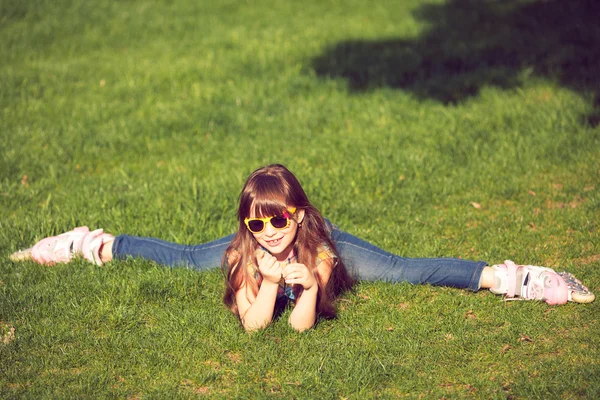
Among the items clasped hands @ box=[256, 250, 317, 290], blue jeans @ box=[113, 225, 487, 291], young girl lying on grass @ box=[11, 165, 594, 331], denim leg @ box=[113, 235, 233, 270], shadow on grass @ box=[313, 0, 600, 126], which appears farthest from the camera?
shadow on grass @ box=[313, 0, 600, 126]

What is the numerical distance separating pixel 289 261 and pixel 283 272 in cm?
27

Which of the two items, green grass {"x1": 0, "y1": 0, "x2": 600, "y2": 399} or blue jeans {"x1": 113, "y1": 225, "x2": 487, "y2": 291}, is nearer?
green grass {"x1": 0, "y1": 0, "x2": 600, "y2": 399}

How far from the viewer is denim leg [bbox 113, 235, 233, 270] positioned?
16.5 ft

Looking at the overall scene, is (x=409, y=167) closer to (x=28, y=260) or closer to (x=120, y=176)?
(x=120, y=176)

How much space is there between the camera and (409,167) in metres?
6.48

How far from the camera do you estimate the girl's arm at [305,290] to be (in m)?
4.07

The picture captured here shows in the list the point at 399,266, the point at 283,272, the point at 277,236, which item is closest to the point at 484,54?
the point at 399,266

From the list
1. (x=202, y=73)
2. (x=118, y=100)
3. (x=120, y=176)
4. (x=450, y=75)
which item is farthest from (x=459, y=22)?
(x=120, y=176)

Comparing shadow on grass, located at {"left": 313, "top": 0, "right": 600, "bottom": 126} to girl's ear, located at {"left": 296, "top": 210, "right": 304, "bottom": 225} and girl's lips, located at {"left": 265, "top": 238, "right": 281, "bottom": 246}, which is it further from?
girl's lips, located at {"left": 265, "top": 238, "right": 281, "bottom": 246}

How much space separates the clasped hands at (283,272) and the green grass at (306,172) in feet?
1.31

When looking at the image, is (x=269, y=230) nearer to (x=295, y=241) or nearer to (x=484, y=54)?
(x=295, y=241)

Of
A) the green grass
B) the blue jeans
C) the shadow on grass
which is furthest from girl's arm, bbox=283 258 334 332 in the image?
the shadow on grass

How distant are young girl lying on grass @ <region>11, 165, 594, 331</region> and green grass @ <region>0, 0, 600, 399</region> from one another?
4.5 inches

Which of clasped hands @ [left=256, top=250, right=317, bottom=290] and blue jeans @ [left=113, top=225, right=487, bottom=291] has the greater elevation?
clasped hands @ [left=256, top=250, right=317, bottom=290]
